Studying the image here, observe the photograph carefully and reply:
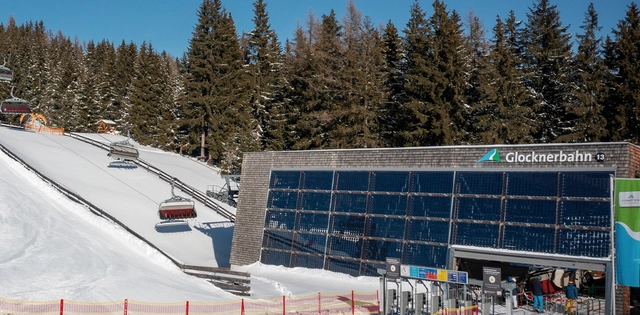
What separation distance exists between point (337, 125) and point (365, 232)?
2583cm

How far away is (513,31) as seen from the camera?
53500 millimetres

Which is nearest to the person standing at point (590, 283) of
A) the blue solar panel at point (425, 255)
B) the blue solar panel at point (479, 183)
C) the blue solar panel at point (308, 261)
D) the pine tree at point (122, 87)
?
the blue solar panel at point (479, 183)

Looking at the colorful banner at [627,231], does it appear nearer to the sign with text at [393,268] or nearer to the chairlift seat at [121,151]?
the sign with text at [393,268]

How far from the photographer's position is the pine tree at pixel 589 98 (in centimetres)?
4394

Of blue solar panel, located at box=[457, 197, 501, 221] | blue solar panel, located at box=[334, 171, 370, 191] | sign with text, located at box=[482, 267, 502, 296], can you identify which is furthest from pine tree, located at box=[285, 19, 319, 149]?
sign with text, located at box=[482, 267, 502, 296]

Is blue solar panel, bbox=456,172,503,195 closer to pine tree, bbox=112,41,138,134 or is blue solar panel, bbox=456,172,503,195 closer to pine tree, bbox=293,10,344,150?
pine tree, bbox=293,10,344,150

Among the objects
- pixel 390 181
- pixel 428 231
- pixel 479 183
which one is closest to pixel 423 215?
pixel 428 231

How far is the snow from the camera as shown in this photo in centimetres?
2058

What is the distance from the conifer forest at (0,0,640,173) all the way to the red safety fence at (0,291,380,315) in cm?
2638

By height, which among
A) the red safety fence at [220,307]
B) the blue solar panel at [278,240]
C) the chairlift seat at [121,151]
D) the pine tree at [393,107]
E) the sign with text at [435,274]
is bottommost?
the red safety fence at [220,307]

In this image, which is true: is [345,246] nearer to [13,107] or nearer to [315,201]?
[315,201]

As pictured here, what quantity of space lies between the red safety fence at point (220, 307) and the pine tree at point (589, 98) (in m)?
30.0

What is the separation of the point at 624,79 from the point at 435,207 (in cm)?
3000

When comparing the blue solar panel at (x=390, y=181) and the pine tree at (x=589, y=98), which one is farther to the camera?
the pine tree at (x=589, y=98)
